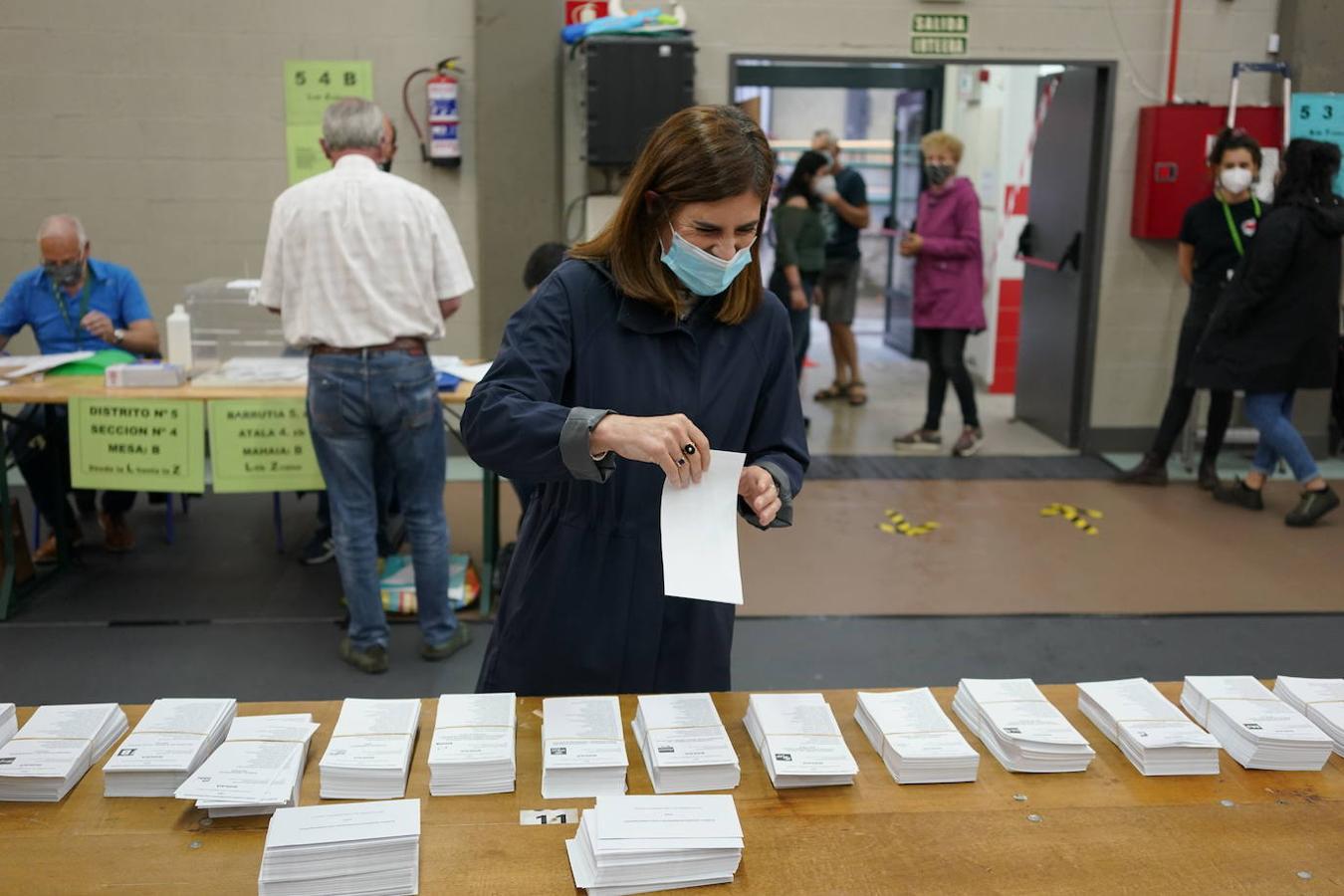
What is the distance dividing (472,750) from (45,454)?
343cm

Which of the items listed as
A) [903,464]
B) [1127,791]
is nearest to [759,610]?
[903,464]

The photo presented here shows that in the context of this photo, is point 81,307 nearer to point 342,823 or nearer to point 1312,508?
point 342,823

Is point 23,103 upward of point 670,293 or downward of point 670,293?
upward

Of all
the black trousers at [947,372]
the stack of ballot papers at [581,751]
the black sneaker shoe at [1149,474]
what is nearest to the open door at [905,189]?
the black trousers at [947,372]

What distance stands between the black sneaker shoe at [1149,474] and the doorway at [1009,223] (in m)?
0.62

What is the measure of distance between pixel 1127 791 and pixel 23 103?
5.75 metres

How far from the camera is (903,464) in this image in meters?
6.22

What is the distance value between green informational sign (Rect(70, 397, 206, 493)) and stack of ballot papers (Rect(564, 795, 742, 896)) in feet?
9.57

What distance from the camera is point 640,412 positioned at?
5.93 ft

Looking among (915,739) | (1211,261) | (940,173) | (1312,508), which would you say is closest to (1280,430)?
(1312,508)

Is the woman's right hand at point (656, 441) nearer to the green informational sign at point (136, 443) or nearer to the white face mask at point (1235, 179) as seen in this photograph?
the green informational sign at point (136, 443)

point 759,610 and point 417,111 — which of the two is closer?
point 759,610

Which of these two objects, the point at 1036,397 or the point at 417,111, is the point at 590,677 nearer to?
the point at 417,111

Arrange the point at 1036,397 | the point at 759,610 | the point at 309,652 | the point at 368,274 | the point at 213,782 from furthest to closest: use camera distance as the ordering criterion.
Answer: the point at 1036,397, the point at 759,610, the point at 309,652, the point at 368,274, the point at 213,782
